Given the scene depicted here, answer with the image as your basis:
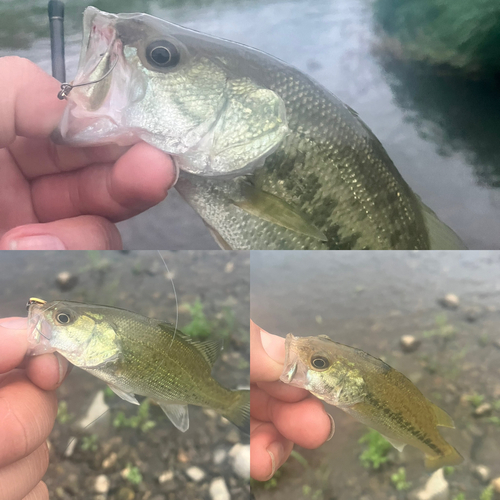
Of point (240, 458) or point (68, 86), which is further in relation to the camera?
point (240, 458)

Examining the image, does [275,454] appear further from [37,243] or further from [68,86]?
Result: [68,86]

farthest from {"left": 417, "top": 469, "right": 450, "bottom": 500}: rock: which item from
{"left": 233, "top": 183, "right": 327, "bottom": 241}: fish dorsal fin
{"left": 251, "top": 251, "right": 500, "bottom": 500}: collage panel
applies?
{"left": 233, "top": 183, "right": 327, "bottom": 241}: fish dorsal fin

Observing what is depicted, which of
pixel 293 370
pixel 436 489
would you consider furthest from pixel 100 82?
pixel 436 489

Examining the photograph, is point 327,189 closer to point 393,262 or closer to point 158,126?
point 393,262

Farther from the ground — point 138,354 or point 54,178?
point 54,178

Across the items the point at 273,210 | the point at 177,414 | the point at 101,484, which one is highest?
the point at 273,210

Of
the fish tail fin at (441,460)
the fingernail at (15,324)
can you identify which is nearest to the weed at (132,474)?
the fingernail at (15,324)
